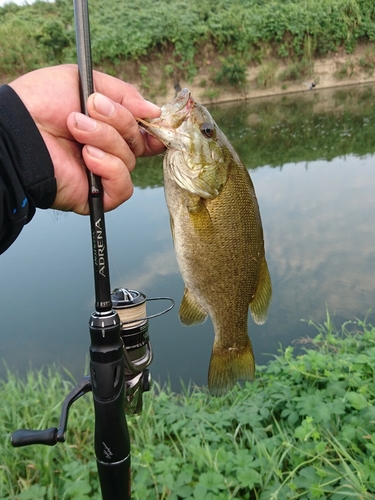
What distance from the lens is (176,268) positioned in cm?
466

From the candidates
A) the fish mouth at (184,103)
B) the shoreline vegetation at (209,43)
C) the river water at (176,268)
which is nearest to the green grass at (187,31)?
the shoreline vegetation at (209,43)

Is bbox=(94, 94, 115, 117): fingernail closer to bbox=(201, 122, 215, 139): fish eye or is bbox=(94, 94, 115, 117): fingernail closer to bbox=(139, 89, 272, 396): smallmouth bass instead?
bbox=(139, 89, 272, 396): smallmouth bass

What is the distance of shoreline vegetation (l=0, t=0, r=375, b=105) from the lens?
16.2 meters

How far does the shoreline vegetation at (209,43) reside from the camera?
16172 mm

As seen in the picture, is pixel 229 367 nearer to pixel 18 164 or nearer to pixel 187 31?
pixel 18 164

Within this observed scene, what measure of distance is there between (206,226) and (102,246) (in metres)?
0.33

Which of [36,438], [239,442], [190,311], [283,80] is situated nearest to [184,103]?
[190,311]

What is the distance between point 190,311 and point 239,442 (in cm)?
114

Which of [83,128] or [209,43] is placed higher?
[209,43]

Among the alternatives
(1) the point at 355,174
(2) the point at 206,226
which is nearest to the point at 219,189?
(2) the point at 206,226

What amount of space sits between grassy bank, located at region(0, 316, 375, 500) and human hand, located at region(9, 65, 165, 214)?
1.27 m

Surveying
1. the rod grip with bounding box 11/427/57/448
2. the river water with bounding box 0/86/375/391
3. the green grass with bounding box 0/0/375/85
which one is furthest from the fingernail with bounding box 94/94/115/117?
the green grass with bounding box 0/0/375/85

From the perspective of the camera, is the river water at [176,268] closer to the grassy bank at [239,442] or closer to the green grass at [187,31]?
the grassy bank at [239,442]

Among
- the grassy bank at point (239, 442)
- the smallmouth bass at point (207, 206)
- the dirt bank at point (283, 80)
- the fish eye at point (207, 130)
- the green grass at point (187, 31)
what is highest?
the green grass at point (187, 31)
